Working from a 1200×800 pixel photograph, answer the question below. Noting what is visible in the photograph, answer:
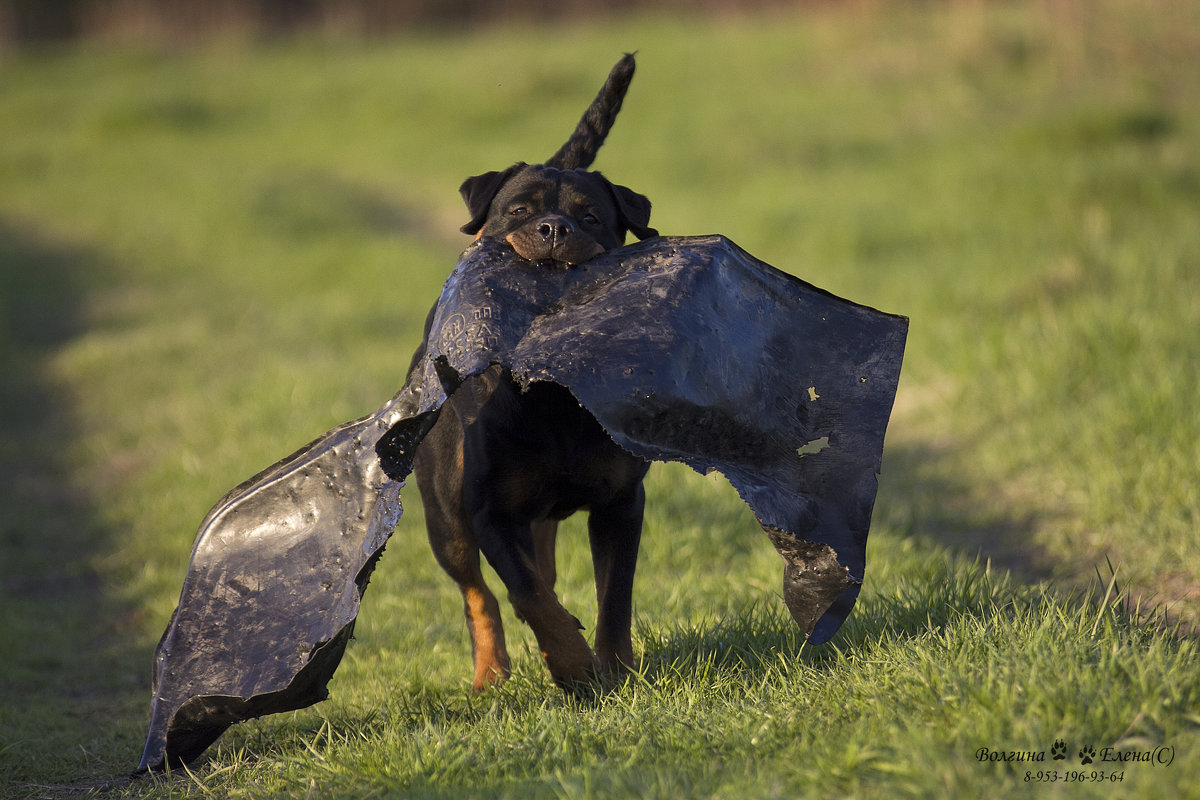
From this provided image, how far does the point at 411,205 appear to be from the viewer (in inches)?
611

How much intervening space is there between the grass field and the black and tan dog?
7.2 inches

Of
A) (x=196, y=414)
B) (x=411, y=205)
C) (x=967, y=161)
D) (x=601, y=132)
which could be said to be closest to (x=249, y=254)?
(x=411, y=205)

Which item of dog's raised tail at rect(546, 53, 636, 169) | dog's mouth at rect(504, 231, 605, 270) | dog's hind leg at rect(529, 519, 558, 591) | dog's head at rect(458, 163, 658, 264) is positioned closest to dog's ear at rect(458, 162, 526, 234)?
dog's head at rect(458, 163, 658, 264)

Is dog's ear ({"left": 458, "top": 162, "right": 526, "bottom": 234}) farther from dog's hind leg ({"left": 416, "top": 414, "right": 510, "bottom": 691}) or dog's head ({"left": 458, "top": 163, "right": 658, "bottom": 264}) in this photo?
dog's hind leg ({"left": 416, "top": 414, "right": 510, "bottom": 691})

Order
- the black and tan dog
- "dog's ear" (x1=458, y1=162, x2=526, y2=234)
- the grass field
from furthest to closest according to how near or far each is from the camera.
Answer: "dog's ear" (x1=458, y1=162, x2=526, y2=234)
the black and tan dog
the grass field

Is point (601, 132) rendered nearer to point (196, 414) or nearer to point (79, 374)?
point (196, 414)

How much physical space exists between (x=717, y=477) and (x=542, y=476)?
2439 millimetres

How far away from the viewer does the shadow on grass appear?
3365 mm

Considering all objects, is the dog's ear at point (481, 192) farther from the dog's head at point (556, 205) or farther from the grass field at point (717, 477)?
the grass field at point (717, 477)

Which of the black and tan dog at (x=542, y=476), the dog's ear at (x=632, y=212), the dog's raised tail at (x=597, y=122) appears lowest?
the black and tan dog at (x=542, y=476)

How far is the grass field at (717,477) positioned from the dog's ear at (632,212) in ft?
4.24

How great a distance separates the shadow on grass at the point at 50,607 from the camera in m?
3.37

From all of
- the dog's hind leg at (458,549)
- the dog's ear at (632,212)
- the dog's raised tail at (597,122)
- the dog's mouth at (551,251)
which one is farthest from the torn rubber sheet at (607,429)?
the dog's raised tail at (597,122)

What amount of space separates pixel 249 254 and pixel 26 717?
1010cm
